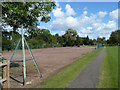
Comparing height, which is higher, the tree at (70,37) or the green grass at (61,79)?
the tree at (70,37)

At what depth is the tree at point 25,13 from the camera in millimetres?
6786

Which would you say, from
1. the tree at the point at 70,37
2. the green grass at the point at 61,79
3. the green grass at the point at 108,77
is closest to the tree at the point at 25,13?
the green grass at the point at 61,79

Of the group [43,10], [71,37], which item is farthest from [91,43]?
[43,10]

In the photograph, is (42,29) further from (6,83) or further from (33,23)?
(6,83)

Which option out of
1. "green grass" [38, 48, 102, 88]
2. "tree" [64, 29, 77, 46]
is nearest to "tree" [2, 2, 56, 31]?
"green grass" [38, 48, 102, 88]

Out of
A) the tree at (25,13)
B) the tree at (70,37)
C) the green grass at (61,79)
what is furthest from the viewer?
the tree at (70,37)

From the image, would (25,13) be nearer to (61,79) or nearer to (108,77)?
(61,79)

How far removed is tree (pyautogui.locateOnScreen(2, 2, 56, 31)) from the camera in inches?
267

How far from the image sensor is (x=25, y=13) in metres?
7.13

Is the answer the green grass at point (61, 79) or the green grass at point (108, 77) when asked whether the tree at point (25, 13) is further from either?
the green grass at point (108, 77)

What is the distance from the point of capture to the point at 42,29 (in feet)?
24.1

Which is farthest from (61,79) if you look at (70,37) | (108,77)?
(70,37)

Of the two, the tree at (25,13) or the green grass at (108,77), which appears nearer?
the green grass at (108,77)

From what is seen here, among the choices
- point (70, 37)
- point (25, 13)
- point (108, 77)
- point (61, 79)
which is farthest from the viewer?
point (70, 37)
